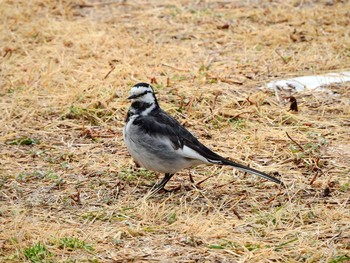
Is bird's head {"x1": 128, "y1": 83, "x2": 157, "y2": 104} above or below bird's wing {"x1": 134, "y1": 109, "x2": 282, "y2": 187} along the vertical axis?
above

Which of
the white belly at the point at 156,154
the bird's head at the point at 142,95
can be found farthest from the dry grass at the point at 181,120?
the bird's head at the point at 142,95

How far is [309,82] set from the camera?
8445mm

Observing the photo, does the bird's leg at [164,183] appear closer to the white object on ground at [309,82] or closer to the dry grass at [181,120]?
the dry grass at [181,120]

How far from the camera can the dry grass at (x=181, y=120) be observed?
532 cm

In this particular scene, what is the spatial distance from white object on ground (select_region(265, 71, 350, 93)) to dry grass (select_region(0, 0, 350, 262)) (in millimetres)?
190

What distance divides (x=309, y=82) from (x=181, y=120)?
164cm

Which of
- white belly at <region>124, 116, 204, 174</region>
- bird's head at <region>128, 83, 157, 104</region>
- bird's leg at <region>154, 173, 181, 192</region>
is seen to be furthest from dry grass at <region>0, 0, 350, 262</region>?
bird's head at <region>128, 83, 157, 104</region>

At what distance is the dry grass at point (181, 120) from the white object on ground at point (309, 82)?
190 mm

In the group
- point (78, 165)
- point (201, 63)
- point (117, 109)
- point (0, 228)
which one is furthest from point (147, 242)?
point (201, 63)

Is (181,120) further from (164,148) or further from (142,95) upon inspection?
(164,148)

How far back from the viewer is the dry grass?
5.32 meters

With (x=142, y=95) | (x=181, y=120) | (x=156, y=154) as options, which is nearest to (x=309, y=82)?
(x=181, y=120)

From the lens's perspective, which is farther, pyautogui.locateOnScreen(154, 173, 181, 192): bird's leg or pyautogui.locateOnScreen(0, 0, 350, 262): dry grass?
pyautogui.locateOnScreen(154, 173, 181, 192): bird's leg

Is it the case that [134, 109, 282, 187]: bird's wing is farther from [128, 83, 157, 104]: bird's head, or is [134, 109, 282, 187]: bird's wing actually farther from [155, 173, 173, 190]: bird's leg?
[155, 173, 173, 190]: bird's leg
